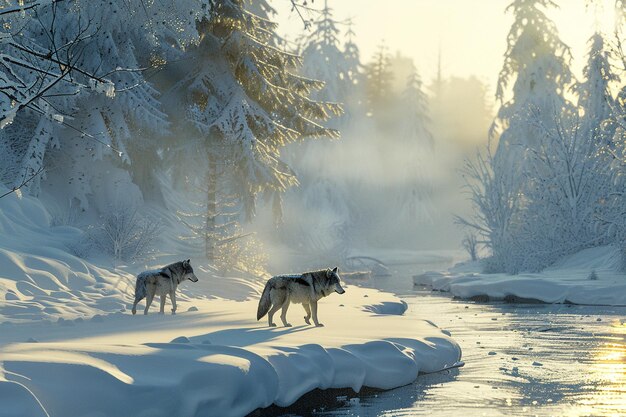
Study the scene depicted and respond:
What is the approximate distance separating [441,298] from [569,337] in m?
12.7

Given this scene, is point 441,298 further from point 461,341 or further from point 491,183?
point 461,341

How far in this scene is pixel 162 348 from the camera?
1029 centimetres

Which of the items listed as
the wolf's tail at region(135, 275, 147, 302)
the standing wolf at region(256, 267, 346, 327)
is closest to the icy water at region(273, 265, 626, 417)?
the standing wolf at region(256, 267, 346, 327)

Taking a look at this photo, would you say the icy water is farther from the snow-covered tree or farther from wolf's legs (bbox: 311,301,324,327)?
the snow-covered tree

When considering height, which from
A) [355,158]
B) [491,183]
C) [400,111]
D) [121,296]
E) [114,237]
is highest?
[400,111]

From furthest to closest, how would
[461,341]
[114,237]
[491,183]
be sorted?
[491,183], [114,237], [461,341]

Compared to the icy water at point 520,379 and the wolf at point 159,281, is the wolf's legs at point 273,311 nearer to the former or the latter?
the wolf at point 159,281

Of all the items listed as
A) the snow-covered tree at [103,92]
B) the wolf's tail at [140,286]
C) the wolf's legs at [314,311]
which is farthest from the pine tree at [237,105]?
the wolf's legs at [314,311]

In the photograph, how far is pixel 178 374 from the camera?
9117 mm

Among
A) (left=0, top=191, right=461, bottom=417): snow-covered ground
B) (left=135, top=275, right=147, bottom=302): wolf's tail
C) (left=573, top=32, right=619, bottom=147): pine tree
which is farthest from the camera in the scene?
(left=573, top=32, right=619, bottom=147): pine tree

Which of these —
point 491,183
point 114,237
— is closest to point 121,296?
point 114,237

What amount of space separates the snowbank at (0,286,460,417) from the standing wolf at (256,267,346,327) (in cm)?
44

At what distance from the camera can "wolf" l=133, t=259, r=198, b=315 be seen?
15.8m

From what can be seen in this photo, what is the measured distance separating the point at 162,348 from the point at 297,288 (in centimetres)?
389
